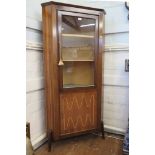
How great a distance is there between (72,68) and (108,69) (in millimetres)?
526

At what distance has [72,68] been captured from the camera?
213 cm

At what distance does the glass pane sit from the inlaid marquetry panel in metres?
0.13

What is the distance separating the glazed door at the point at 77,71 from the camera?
191 cm

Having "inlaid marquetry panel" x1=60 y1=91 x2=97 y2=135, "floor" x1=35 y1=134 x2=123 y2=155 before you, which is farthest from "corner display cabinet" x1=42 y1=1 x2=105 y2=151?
"floor" x1=35 y1=134 x2=123 y2=155

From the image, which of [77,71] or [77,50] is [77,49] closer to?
[77,50]

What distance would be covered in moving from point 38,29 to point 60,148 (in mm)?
1334

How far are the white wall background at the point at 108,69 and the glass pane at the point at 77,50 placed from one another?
29cm

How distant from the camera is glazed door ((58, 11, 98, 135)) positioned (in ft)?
6.25

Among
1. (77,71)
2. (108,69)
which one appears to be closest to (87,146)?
(77,71)

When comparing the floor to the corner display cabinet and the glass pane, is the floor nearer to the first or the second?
the corner display cabinet

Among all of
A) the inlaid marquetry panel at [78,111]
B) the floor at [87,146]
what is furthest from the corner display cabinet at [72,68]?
the floor at [87,146]

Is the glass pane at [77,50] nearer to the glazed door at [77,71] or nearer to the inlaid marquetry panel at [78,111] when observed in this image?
the glazed door at [77,71]
